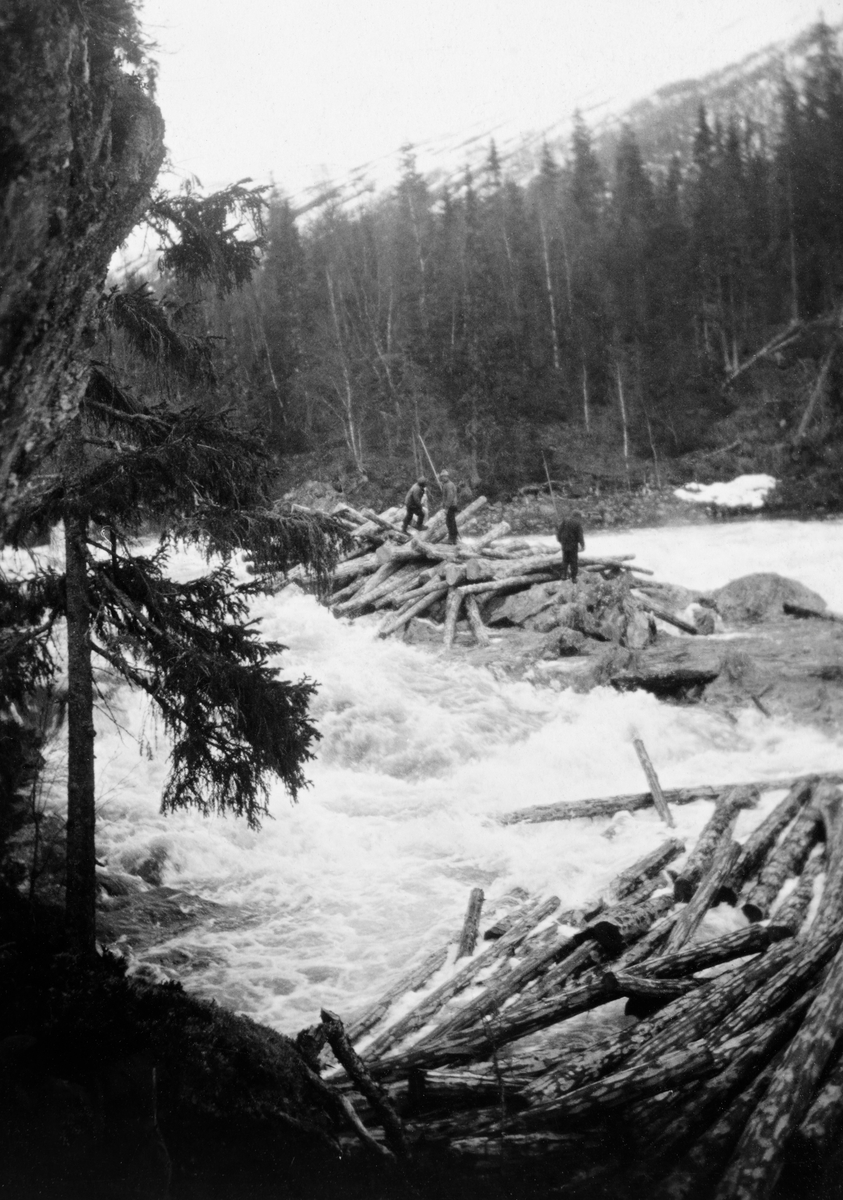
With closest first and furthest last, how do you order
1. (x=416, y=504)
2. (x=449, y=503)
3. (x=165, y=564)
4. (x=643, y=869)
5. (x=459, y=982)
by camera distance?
(x=459, y=982) → (x=165, y=564) → (x=643, y=869) → (x=449, y=503) → (x=416, y=504)

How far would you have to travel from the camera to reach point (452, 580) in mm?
16625

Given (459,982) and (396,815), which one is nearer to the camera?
(459,982)

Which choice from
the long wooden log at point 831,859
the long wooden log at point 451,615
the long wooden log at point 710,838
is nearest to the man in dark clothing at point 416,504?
the long wooden log at point 451,615

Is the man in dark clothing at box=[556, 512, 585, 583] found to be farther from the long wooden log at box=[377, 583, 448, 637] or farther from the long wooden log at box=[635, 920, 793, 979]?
the long wooden log at box=[635, 920, 793, 979]

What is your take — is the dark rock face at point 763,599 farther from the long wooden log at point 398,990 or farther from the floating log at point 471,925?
the long wooden log at point 398,990

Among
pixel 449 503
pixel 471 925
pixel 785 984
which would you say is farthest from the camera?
pixel 449 503

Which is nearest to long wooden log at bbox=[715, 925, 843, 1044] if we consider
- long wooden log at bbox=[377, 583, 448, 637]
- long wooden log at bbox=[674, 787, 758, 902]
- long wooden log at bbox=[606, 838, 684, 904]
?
long wooden log at bbox=[674, 787, 758, 902]

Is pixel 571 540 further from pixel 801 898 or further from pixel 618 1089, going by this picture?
pixel 618 1089

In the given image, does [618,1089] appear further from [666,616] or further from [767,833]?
[666,616]

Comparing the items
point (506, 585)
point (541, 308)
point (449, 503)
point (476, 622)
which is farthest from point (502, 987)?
point (541, 308)

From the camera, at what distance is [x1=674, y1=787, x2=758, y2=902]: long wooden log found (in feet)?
21.8

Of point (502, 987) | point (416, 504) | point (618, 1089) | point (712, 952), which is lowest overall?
point (502, 987)

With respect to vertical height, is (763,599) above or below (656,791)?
above

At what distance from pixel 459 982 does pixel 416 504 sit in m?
14.0
